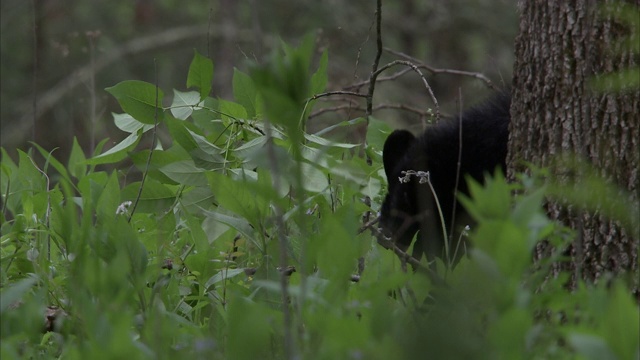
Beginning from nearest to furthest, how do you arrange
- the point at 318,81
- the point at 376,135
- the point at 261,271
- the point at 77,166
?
1. the point at 261,271
2. the point at 318,81
3. the point at 77,166
4. the point at 376,135

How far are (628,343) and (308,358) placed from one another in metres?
0.56

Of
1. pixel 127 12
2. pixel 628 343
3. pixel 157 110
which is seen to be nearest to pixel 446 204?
pixel 157 110

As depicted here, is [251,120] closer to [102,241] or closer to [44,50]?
[102,241]

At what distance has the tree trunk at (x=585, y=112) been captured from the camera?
2801mm

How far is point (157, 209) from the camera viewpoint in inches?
158

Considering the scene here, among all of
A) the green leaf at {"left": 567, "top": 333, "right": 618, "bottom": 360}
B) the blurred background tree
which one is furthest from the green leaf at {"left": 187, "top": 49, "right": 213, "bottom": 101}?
the blurred background tree

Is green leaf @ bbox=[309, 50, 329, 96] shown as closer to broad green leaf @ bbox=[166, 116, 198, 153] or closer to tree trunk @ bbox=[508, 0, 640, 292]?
broad green leaf @ bbox=[166, 116, 198, 153]

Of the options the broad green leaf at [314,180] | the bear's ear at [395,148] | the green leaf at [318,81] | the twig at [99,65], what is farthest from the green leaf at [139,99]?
the twig at [99,65]

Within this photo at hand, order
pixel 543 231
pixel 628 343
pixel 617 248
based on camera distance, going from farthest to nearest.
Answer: pixel 617 248, pixel 543 231, pixel 628 343

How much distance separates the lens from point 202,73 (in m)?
3.89

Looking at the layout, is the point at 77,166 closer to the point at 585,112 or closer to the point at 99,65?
the point at 585,112

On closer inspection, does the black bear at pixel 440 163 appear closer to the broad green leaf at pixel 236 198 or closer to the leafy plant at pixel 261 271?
the leafy plant at pixel 261 271

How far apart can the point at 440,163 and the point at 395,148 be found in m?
0.30

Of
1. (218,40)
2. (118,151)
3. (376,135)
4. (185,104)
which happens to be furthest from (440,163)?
(218,40)
